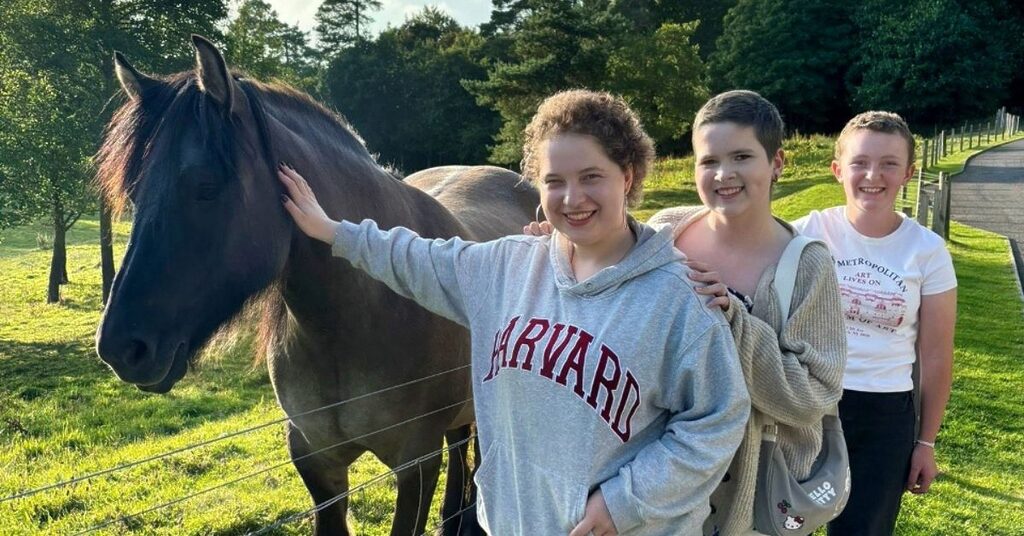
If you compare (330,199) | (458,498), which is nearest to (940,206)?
(458,498)

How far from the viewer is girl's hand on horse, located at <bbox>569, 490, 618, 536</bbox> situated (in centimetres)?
151

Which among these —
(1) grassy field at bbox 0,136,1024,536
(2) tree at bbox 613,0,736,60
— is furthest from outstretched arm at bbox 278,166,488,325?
(2) tree at bbox 613,0,736,60

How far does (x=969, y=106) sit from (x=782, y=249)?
41387 mm

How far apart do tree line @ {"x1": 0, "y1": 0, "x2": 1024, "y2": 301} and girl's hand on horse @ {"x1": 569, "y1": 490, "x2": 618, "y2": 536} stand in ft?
48.9

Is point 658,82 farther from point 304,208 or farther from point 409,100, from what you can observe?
point 304,208

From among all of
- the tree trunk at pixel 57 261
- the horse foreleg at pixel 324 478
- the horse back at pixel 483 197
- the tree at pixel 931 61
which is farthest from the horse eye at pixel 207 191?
the tree at pixel 931 61

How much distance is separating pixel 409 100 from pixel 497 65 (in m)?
11.6

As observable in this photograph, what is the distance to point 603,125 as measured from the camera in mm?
1568

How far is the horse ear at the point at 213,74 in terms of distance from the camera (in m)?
1.87

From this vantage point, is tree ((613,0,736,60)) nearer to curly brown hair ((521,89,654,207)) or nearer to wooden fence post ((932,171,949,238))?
wooden fence post ((932,171,949,238))

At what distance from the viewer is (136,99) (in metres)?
2.04

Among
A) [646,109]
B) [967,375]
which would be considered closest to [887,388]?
[967,375]

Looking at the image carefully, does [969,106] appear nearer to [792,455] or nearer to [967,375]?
[967,375]

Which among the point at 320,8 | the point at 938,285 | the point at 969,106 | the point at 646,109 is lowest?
the point at 938,285
